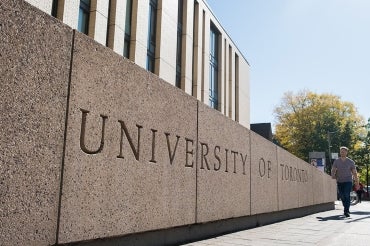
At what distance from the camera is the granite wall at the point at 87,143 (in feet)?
7.65

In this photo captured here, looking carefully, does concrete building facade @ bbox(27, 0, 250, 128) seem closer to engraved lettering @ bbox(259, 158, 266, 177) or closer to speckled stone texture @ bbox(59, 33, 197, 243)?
engraved lettering @ bbox(259, 158, 266, 177)

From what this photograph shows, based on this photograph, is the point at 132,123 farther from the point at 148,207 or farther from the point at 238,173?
the point at 238,173

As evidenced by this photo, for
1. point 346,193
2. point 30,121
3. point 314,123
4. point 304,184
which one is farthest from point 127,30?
point 314,123

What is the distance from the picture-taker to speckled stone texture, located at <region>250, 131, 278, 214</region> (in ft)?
21.4

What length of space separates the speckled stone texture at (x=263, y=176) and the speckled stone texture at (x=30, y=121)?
4319 mm

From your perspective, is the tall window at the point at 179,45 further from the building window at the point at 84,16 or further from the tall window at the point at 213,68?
the building window at the point at 84,16

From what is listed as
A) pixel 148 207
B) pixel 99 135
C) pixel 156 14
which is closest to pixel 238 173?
pixel 148 207

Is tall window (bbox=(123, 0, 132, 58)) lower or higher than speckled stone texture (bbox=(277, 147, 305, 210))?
higher

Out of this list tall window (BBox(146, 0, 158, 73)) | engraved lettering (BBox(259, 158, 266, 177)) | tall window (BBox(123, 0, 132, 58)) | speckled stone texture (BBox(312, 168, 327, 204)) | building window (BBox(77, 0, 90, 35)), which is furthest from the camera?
tall window (BBox(146, 0, 158, 73))

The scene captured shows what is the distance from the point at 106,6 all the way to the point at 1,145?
1514cm

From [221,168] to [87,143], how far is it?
8.68 ft

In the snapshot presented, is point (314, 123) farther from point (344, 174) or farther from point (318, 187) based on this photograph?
point (344, 174)

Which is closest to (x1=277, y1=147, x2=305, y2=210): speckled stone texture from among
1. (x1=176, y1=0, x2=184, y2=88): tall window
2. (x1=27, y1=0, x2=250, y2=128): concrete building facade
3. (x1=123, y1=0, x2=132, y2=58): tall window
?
(x1=27, y1=0, x2=250, y2=128): concrete building facade

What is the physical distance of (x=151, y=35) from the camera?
67.9 feet
